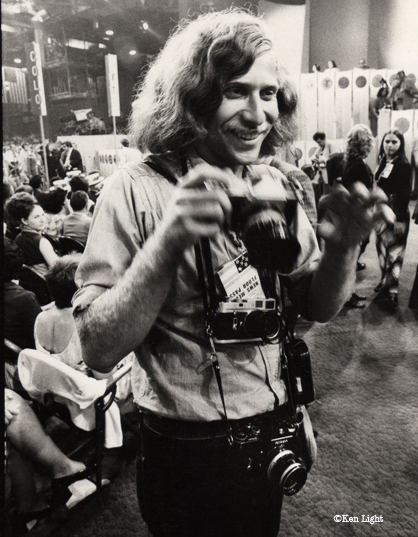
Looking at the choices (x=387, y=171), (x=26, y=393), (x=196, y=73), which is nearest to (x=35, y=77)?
(x=387, y=171)

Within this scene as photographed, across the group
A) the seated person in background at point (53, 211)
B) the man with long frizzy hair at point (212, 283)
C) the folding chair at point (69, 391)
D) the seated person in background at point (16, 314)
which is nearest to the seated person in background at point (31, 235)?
the seated person in background at point (53, 211)

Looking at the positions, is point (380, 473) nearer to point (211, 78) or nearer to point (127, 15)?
point (211, 78)

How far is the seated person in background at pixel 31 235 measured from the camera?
11.5 feet

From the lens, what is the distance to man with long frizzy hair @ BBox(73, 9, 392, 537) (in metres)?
0.86

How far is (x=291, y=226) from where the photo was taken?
3.22 ft

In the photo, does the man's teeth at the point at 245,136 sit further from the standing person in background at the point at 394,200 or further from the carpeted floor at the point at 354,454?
the standing person in background at the point at 394,200

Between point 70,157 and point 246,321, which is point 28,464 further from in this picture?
point 70,157

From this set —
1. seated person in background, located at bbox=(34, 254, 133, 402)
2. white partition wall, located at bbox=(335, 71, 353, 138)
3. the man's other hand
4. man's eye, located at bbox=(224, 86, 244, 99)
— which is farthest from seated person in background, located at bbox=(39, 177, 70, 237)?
white partition wall, located at bbox=(335, 71, 353, 138)

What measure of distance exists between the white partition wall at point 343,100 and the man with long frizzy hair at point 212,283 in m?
11.0

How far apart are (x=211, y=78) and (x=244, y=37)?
0.10 metres

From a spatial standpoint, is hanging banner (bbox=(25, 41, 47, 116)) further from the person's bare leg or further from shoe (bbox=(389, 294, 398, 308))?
the person's bare leg

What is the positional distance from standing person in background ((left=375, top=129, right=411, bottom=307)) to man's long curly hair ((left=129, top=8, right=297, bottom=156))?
12.8 feet

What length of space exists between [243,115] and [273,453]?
2.16 ft

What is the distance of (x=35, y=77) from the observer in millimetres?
6031
